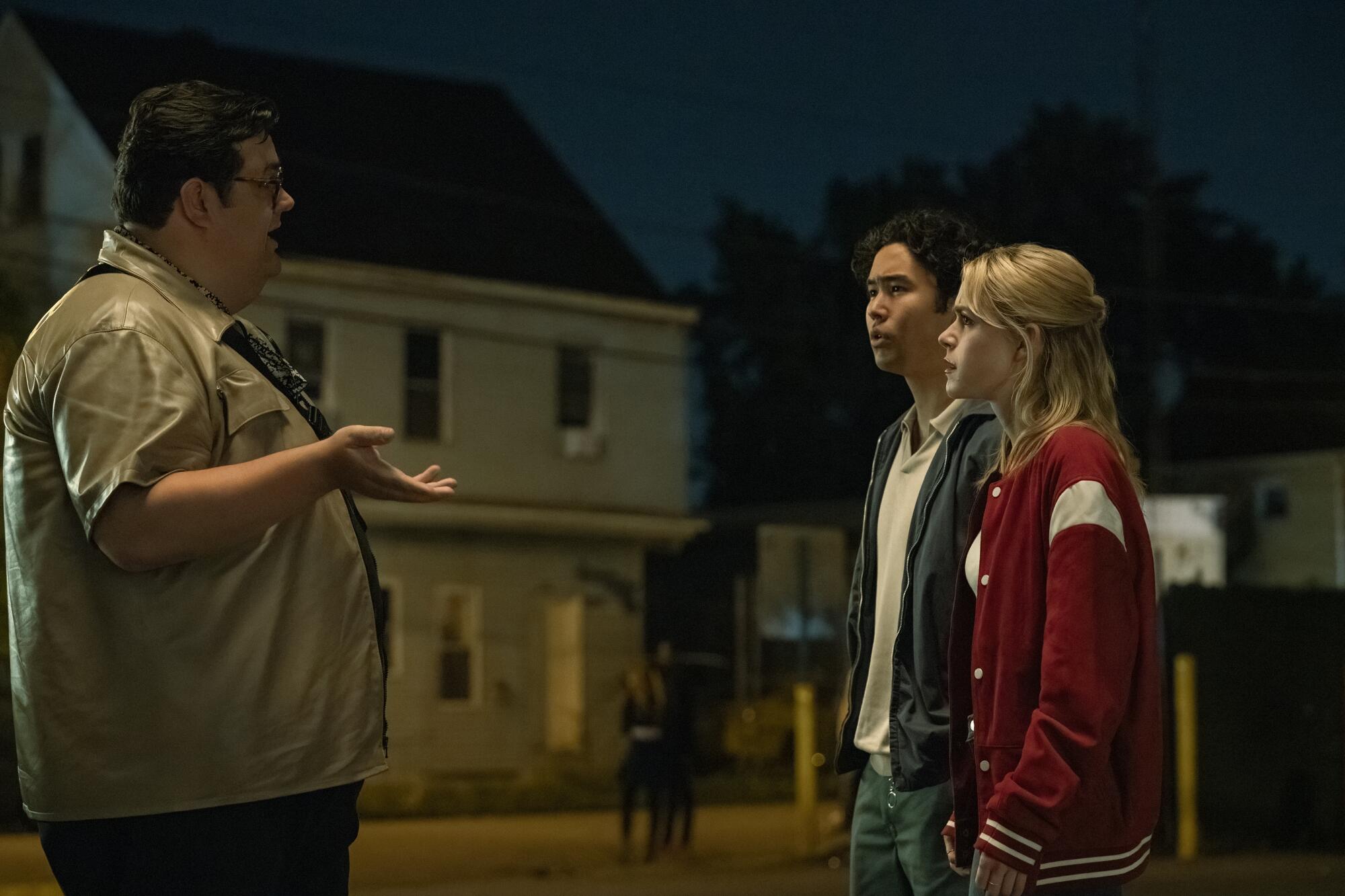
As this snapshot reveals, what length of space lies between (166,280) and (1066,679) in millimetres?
1572

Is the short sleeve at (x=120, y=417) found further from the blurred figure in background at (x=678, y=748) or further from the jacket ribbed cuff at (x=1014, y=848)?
the blurred figure in background at (x=678, y=748)

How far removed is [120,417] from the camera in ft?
8.38

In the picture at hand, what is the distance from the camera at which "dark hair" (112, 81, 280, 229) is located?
279 centimetres

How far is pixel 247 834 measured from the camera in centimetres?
264

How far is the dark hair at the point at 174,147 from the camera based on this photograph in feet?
9.14

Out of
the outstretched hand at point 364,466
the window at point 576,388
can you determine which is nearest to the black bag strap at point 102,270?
the outstretched hand at point 364,466

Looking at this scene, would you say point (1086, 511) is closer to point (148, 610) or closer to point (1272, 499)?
point (148, 610)

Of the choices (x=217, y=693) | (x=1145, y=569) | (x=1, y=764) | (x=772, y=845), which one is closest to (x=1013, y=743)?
(x=1145, y=569)

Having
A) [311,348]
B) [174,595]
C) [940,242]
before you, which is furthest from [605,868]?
[174,595]

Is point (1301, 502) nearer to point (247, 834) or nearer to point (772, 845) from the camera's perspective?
point (772, 845)

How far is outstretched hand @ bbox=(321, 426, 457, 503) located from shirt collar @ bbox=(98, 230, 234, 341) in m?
0.29

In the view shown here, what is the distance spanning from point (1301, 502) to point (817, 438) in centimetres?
1119

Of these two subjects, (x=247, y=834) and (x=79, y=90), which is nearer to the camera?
(x=247, y=834)

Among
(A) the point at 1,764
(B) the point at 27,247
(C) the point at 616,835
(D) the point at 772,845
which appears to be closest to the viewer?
(A) the point at 1,764
